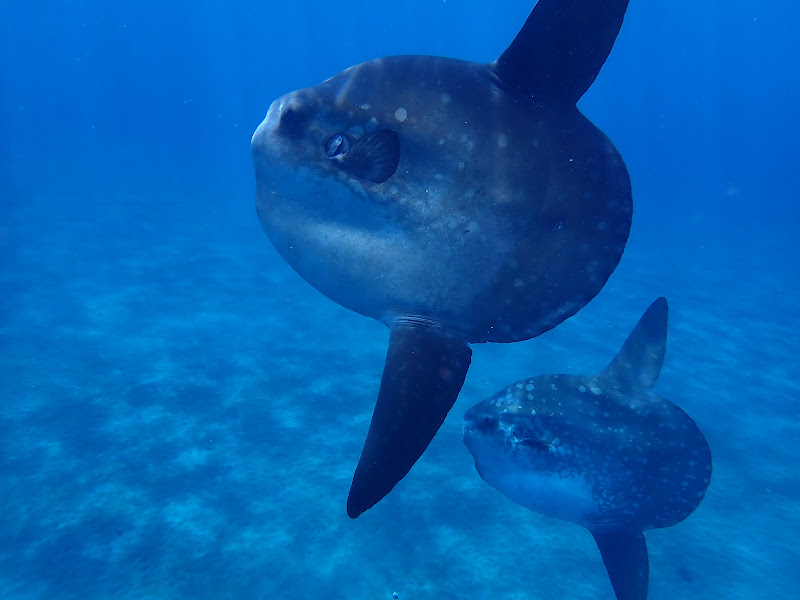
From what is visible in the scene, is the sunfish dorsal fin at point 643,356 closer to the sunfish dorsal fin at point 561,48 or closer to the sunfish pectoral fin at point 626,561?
the sunfish pectoral fin at point 626,561

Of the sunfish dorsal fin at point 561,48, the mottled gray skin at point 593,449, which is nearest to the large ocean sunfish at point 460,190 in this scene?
the sunfish dorsal fin at point 561,48

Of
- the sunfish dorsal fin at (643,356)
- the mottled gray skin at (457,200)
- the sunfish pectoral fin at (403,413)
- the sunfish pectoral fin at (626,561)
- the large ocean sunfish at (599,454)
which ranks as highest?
the mottled gray skin at (457,200)

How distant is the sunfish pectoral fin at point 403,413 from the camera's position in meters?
1.87

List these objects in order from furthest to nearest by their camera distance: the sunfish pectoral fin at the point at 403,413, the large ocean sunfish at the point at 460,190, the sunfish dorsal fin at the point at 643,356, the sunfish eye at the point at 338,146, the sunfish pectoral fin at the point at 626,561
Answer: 1. the sunfish dorsal fin at the point at 643,356
2. the sunfish pectoral fin at the point at 626,561
3. the sunfish eye at the point at 338,146
4. the large ocean sunfish at the point at 460,190
5. the sunfish pectoral fin at the point at 403,413

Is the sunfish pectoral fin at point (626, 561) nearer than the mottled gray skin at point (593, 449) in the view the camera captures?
No

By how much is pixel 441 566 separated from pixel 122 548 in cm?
364

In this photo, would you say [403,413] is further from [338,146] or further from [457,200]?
[338,146]

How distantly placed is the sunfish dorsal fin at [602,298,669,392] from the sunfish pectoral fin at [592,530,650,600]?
1339mm

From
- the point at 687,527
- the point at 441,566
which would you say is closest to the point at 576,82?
the point at 441,566

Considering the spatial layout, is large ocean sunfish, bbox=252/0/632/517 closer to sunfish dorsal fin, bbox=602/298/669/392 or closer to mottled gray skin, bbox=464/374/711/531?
mottled gray skin, bbox=464/374/711/531

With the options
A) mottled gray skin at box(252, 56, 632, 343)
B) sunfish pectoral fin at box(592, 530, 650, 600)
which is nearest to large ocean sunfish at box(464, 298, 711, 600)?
sunfish pectoral fin at box(592, 530, 650, 600)

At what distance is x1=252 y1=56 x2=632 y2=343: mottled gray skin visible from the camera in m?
2.02

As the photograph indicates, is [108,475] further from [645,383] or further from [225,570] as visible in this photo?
A: [645,383]

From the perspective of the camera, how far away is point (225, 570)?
5805mm
